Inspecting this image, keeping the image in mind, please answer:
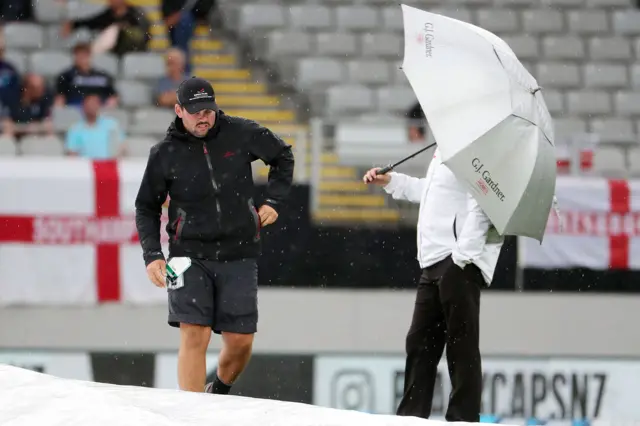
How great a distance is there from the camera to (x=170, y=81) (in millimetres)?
11078

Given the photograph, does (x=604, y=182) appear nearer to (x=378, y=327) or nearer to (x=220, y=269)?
(x=378, y=327)

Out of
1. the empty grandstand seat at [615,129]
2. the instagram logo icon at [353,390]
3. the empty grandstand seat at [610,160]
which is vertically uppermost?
the empty grandstand seat at [615,129]

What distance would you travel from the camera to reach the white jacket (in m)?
5.42

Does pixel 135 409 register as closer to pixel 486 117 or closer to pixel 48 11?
pixel 486 117

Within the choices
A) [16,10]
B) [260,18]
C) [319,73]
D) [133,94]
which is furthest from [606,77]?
[16,10]

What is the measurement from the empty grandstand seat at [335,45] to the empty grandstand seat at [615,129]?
2.57 meters

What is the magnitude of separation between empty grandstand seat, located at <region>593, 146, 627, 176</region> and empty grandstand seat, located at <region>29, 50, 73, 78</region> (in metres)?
4.93

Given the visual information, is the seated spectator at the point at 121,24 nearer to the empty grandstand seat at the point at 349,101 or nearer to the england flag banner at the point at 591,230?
the empty grandstand seat at the point at 349,101

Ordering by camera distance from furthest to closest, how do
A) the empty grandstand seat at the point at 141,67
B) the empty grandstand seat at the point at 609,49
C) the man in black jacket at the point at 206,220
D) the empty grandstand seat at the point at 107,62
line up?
the empty grandstand seat at the point at 609,49 → the empty grandstand seat at the point at 141,67 → the empty grandstand seat at the point at 107,62 → the man in black jacket at the point at 206,220

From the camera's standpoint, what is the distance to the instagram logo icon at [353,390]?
8.33 meters

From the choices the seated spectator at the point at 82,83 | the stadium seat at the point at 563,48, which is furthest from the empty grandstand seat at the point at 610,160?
the seated spectator at the point at 82,83

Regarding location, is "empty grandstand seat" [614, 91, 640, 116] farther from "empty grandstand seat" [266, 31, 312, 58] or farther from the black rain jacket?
the black rain jacket

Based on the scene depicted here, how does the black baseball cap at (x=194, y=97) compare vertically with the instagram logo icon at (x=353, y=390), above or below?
above

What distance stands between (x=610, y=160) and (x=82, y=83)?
4.60 metres
